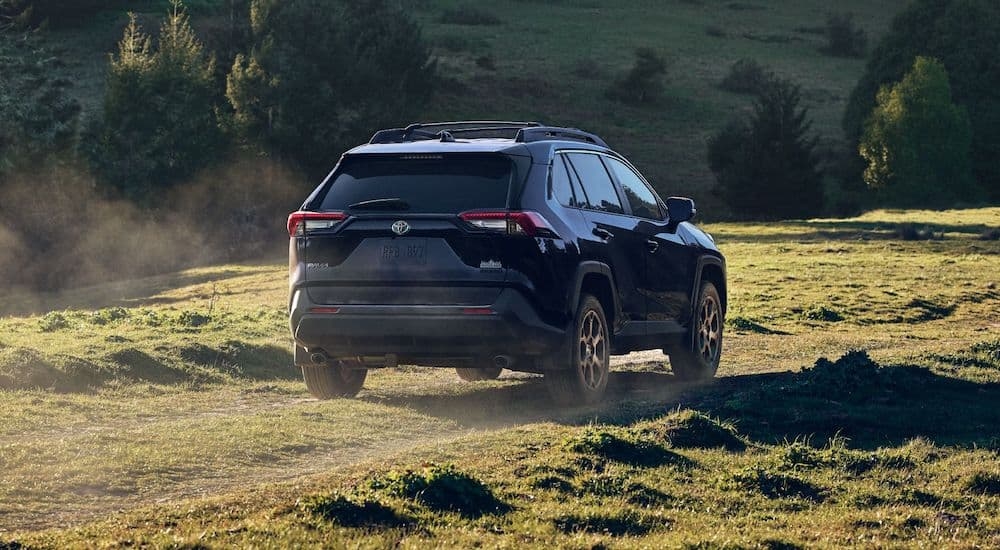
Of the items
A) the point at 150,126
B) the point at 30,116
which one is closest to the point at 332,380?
the point at 150,126

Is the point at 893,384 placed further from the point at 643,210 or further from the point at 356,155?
the point at 356,155

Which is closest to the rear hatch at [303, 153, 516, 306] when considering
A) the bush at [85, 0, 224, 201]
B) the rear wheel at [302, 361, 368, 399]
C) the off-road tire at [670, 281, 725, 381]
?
the rear wheel at [302, 361, 368, 399]

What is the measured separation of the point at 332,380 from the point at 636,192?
3.34 m

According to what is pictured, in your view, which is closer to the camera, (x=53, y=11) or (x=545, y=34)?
(x=53, y=11)

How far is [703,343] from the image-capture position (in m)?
14.8

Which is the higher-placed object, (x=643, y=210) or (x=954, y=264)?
(x=643, y=210)

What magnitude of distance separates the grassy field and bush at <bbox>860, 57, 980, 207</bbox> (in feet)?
156

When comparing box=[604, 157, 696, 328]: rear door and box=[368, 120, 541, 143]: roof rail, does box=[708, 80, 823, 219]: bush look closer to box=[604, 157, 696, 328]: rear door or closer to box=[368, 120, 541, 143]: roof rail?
box=[604, 157, 696, 328]: rear door

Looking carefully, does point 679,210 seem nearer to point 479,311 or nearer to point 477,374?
point 477,374

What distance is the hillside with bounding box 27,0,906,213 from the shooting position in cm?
7669

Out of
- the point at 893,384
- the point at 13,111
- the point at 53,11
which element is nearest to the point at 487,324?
the point at 893,384

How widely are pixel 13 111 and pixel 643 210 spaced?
46.5 metres

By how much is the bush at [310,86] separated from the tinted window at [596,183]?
47.3 metres

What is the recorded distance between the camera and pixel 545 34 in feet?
341
